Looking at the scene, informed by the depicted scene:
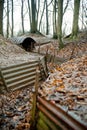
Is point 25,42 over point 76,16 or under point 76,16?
under

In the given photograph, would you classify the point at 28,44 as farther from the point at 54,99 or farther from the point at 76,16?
the point at 54,99

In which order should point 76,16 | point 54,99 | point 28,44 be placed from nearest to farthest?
1. point 54,99
2. point 76,16
3. point 28,44

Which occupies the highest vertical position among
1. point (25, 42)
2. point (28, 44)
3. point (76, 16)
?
point (76, 16)

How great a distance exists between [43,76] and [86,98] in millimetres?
6982

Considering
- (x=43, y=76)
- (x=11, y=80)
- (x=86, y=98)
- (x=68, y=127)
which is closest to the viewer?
(x=68, y=127)

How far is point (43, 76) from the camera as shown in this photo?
12.3 m

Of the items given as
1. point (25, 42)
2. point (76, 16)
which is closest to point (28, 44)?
point (25, 42)

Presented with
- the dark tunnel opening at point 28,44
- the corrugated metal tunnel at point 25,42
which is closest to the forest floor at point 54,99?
the corrugated metal tunnel at point 25,42

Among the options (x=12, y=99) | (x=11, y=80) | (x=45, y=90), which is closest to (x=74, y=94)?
(x=45, y=90)

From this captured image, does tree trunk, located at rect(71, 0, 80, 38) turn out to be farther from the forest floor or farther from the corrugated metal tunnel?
the forest floor

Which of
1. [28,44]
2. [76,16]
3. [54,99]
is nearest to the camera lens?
[54,99]

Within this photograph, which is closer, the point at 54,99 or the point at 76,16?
the point at 54,99

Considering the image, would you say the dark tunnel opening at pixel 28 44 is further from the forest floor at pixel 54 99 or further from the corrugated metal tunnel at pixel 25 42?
the forest floor at pixel 54 99

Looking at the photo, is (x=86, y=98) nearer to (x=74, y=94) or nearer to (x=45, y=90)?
(x=74, y=94)
